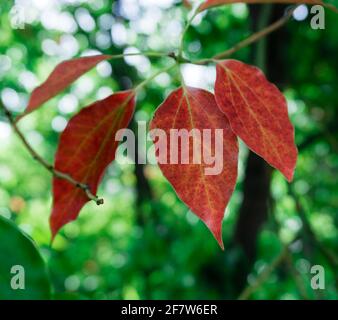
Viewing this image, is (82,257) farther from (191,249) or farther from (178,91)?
(178,91)

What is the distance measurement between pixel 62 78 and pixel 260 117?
0.15 metres

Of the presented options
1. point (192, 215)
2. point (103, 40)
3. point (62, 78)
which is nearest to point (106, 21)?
point (103, 40)

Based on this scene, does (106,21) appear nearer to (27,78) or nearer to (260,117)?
(27,78)

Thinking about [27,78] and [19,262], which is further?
[27,78]

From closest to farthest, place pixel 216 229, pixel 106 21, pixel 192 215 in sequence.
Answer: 1. pixel 216 229
2. pixel 192 215
3. pixel 106 21


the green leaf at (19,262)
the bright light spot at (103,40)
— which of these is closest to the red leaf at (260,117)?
the green leaf at (19,262)

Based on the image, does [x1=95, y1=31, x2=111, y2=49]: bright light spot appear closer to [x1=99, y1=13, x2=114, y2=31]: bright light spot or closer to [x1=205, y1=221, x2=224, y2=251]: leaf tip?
[x1=99, y1=13, x2=114, y2=31]: bright light spot

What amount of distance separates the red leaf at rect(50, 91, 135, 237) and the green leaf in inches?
1.0

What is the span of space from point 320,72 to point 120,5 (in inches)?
21.6

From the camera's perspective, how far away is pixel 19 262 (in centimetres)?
40

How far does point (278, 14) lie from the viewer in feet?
3.11

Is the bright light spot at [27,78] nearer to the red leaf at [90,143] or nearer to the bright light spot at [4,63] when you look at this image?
the bright light spot at [4,63]

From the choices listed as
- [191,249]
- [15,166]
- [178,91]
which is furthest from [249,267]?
[15,166]

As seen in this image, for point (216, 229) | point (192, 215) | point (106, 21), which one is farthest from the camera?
point (106, 21)
